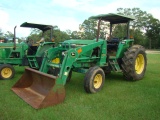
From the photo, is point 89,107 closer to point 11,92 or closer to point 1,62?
point 11,92

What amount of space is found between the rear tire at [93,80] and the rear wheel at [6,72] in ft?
11.5

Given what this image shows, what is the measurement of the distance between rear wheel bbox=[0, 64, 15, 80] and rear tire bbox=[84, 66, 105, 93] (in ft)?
11.5

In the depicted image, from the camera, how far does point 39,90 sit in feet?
20.5

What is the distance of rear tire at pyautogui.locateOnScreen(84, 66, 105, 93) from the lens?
244 inches

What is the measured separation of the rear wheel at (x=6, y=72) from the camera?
27.3 ft

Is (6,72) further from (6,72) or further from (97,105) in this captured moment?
(97,105)

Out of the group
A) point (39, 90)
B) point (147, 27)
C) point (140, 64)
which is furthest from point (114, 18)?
point (147, 27)

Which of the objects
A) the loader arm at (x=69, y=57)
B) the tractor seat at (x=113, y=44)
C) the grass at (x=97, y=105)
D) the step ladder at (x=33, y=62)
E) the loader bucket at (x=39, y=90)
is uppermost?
the tractor seat at (x=113, y=44)

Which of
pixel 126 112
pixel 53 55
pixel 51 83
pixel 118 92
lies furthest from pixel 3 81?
pixel 126 112

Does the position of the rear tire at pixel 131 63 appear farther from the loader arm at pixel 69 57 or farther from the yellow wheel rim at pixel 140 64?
the loader arm at pixel 69 57

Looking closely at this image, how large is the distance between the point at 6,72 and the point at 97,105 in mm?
4473

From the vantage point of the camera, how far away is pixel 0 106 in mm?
5172

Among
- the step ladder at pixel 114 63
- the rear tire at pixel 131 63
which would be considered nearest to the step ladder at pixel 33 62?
the step ladder at pixel 114 63

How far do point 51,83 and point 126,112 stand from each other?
1993 mm
